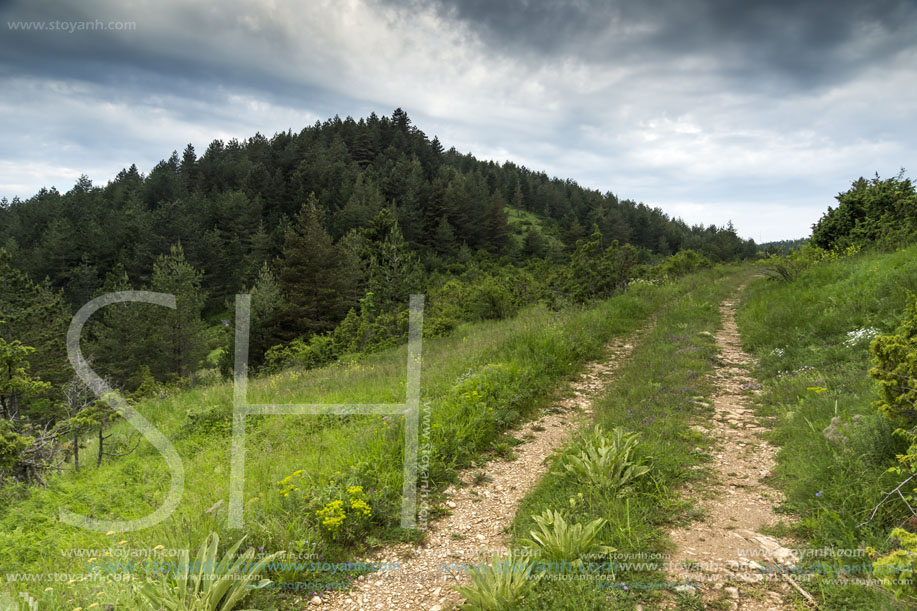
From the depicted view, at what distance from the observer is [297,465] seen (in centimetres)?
509

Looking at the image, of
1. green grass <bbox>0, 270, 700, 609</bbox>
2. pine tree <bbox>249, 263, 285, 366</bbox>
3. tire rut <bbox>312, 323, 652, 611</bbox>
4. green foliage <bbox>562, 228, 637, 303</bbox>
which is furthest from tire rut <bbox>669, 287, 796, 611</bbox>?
pine tree <bbox>249, 263, 285, 366</bbox>

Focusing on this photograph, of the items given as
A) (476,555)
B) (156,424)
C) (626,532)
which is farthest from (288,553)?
(156,424)

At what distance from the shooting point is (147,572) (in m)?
3.18

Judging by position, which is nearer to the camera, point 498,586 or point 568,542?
point 498,586

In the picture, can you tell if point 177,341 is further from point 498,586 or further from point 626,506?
point 626,506

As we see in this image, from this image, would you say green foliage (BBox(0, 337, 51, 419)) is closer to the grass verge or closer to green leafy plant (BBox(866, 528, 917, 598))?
the grass verge

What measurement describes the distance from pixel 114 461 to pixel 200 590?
616 cm

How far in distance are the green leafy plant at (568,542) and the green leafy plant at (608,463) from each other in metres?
0.71

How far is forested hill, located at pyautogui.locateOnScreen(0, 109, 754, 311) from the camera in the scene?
55.2 metres

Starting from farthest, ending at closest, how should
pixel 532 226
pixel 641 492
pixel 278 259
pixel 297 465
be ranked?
1. pixel 532 226
2. pixel 278 259
3. pixel 297 465
4. pixel 641 492

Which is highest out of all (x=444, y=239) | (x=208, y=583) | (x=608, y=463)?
(x=444, y=239)

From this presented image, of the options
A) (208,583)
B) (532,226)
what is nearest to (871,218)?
(208,583)

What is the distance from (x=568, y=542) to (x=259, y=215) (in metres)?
70.5

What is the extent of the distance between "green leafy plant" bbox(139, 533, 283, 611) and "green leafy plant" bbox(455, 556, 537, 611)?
5.06 feet
